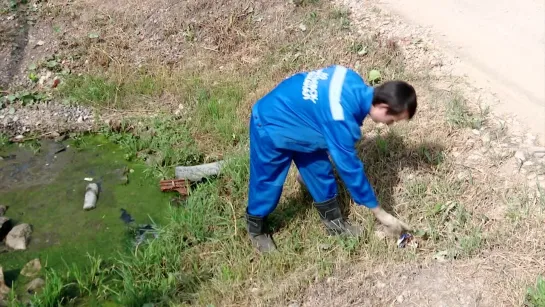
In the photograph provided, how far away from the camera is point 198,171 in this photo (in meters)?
4.61

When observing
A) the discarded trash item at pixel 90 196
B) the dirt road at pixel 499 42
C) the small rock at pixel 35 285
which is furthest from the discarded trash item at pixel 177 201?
the dirt road at pixel 499 42

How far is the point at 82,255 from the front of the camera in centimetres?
412

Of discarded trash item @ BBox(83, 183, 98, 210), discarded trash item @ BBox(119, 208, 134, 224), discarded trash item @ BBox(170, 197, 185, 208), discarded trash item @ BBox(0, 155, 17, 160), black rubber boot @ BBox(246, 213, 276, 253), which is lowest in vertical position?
discarded trash item @ BBox(0, 155, 17, 160)

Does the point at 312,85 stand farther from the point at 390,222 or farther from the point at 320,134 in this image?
the point at 390,222

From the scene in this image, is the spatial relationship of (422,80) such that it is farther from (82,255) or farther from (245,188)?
(82,255)

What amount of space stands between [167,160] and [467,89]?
2564 mm

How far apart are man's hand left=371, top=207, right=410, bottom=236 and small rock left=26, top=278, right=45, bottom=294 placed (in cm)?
221

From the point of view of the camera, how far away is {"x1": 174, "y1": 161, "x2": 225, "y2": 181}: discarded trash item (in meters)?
4.58

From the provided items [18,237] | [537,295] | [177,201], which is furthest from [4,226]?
[537,295]

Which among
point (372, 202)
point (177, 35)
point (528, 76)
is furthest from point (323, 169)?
point (177, 35)

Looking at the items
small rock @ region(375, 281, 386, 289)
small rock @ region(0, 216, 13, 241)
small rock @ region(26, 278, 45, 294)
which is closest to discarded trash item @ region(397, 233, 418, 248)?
small rock @ region(375, 281, 386, 289)

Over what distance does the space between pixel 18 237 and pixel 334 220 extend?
227cm

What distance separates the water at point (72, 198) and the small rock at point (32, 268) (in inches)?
2.3

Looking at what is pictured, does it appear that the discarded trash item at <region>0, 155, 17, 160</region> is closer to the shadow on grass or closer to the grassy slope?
the grassy slope
